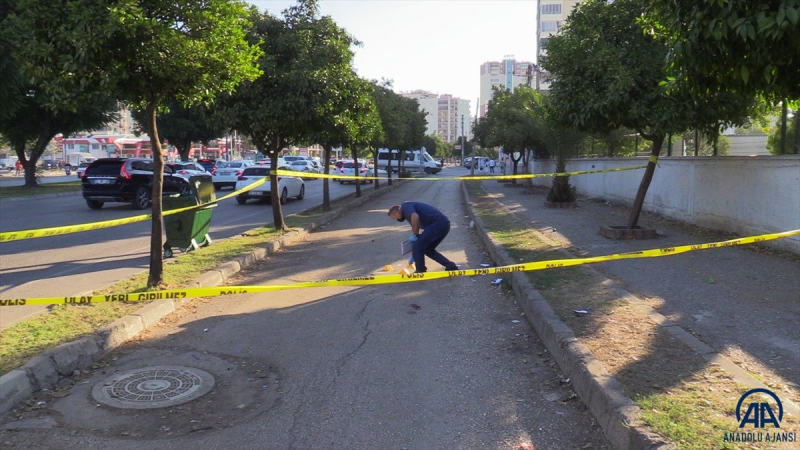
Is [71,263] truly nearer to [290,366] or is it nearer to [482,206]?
[290,366]

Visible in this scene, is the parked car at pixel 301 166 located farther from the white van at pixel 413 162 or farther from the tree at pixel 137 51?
the tree at pixel 137 51

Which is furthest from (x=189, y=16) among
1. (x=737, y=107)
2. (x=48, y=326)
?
(x=737, y=107)

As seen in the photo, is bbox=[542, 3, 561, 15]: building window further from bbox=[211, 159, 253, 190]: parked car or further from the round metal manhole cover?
the round metal manhole cover

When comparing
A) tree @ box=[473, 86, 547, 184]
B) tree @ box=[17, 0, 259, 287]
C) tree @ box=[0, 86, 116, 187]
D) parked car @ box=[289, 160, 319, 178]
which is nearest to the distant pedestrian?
tree @ box=[17, 0, 259, 287]

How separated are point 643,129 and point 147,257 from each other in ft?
31.7

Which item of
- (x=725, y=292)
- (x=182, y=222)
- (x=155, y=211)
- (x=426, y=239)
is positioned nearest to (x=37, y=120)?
(x=182, y=222)

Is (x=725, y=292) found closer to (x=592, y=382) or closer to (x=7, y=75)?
(x=592, y=382)

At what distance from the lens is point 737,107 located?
36.9 ft

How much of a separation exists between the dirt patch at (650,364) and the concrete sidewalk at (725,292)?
329 millimetres

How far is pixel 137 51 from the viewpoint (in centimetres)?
759

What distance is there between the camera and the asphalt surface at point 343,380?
14.8 ft

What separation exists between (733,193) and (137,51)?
35.8 ft

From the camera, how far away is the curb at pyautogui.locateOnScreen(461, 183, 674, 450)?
413cm

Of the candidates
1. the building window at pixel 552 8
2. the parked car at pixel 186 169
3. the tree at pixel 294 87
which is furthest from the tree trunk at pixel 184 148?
the building window at pixel 552 8
